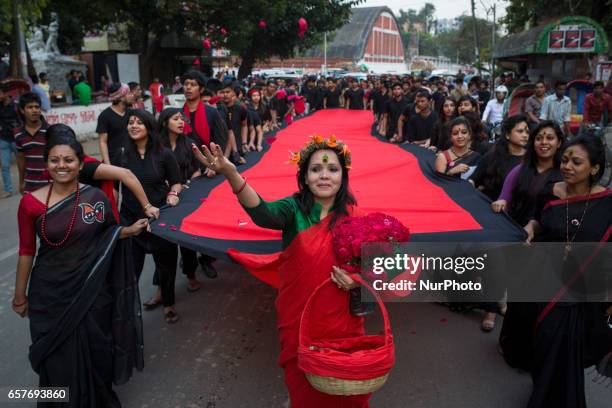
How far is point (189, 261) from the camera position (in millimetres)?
4949

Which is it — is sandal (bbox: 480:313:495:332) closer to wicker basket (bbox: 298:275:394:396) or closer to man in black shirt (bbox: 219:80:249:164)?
wicker basket (bbox: 298:275:394:396)

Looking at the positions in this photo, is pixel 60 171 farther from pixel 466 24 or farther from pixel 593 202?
pixel 466 24

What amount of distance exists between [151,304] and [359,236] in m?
2.78

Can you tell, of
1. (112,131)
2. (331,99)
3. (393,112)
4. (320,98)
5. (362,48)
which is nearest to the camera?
(112,131)

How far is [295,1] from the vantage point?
22.1 meters

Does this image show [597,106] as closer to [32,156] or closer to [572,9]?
[572,9]

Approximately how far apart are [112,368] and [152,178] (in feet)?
5.00

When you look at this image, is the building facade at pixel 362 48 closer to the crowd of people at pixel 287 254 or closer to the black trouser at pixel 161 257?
the black trouser at pixel 161 257

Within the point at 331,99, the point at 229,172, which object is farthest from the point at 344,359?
the point at 331,99

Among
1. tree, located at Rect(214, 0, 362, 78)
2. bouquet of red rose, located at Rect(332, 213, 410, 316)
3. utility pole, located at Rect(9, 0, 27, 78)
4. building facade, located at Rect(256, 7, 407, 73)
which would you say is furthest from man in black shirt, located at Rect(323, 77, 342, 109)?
building facade, located at Rect(256, 7, 407, 73)

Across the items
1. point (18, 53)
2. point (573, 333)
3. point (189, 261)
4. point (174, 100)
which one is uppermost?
point (18, 53)

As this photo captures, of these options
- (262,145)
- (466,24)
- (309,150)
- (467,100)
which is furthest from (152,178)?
(466,24)

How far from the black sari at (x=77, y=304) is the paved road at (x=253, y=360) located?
477mm

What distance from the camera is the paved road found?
3.30 m
